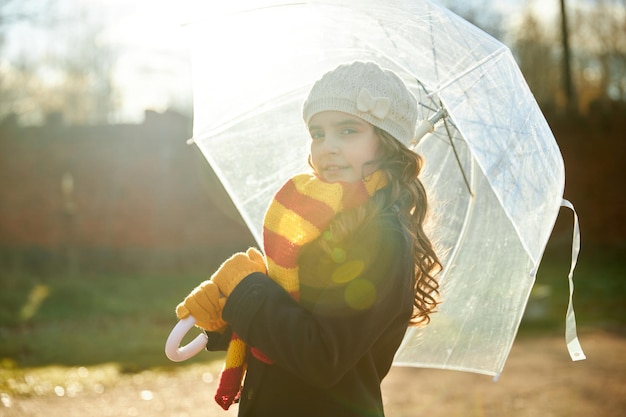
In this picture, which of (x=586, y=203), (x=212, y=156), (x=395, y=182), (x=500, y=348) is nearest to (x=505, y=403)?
(x=500, y=348)

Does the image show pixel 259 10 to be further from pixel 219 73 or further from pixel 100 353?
pixel 100 353

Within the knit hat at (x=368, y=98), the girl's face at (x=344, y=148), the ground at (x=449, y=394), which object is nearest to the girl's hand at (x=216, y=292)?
the girl's face at (x=344, y=148)

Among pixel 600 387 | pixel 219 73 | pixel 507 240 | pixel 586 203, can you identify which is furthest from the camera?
pixel 586 203

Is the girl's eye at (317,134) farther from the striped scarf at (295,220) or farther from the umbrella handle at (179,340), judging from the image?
the umbrella handle at (179,340)

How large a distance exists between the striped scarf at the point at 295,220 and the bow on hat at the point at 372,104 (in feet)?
0.53

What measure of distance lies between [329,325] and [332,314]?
3 cm

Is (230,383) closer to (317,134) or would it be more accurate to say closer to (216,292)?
(216,292)

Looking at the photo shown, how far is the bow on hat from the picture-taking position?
204cm

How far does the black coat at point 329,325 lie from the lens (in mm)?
1769

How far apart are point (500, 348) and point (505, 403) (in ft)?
13.1

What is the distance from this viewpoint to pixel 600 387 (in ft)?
22.4

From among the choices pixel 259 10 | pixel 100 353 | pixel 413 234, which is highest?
pixel 259 10

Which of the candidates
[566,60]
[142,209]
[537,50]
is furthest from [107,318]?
[537,50]

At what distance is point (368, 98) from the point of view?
204 centimetres
